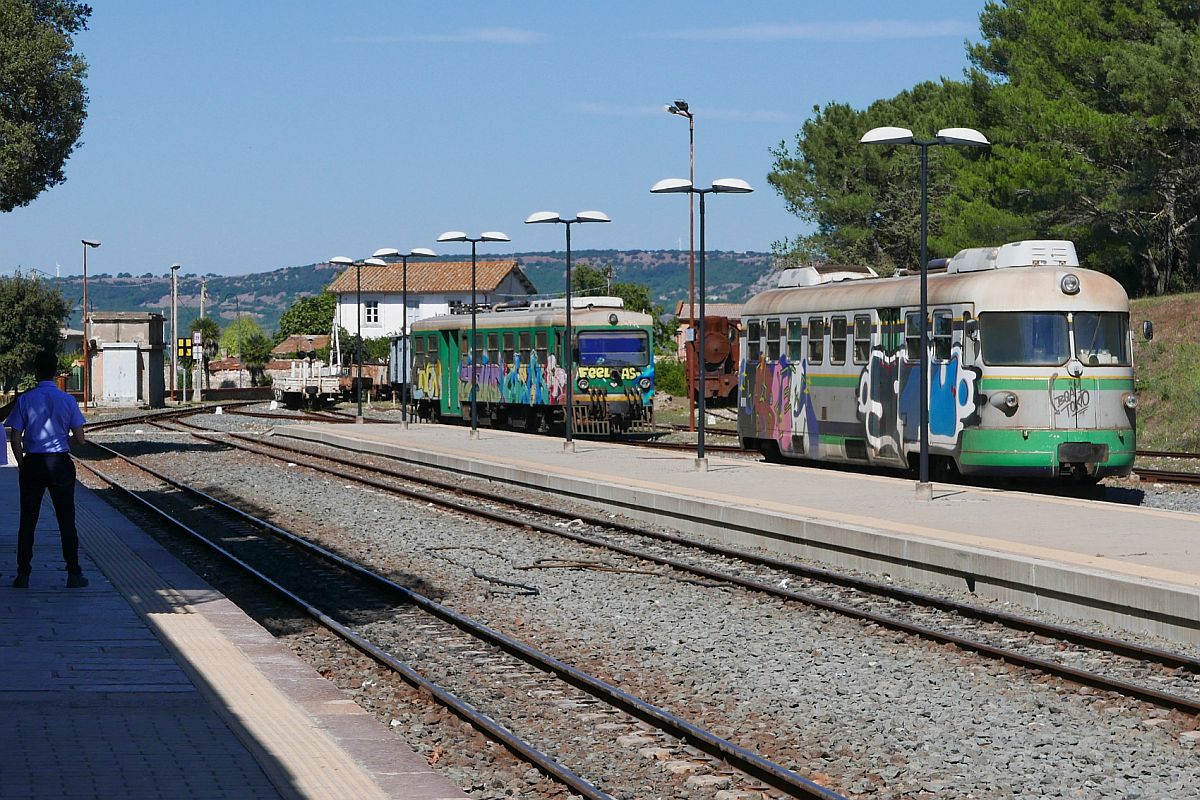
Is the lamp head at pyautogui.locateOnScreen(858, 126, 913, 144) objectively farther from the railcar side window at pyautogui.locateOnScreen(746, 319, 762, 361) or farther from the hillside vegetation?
the hillside vegetation

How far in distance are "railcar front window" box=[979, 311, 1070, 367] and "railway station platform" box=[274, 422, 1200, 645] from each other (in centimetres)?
172

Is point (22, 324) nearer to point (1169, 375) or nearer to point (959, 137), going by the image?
point (1169, 375)

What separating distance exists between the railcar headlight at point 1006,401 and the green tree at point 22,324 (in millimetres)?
77824

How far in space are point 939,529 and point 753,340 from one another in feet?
36.9

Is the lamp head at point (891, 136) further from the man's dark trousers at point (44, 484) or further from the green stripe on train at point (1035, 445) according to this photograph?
the man's dark trousers at point (44, 484)

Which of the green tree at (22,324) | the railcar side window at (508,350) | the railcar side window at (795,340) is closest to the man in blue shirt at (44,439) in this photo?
the railcar side window at (795,340)

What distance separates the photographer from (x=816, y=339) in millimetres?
24031

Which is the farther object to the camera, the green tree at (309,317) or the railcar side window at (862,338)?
the green tree at (309,317)

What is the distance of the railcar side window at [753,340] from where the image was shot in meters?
26.4

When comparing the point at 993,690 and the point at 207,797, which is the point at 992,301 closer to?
the point at 993,690

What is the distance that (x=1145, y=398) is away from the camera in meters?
35.7

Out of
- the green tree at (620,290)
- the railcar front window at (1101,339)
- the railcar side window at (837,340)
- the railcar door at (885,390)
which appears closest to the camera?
the railcar front window at (1101,339)

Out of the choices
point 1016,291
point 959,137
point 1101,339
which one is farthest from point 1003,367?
point 959,137

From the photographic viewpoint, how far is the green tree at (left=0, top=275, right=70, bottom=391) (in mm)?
89750
